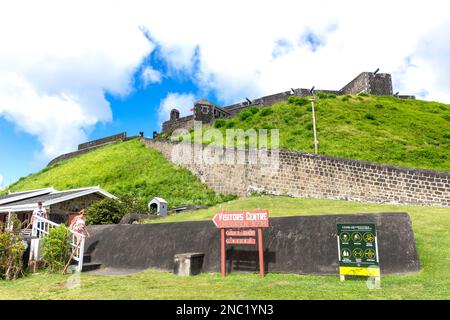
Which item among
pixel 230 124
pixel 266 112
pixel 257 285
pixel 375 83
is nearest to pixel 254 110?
pixel 266 112

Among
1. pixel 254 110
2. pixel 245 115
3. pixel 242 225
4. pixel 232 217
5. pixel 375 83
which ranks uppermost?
pixel 375 83

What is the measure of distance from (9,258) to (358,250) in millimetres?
9510

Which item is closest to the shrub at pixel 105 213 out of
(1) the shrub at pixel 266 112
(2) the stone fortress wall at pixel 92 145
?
(1) the shrub at pixel 266 112

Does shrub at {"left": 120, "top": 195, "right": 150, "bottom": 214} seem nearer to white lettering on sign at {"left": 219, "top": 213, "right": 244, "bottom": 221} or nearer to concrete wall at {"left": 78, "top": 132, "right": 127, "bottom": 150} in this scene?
white lettering on sign at {"left": 219, "top": 213, "right": 244, "bottom": 221}

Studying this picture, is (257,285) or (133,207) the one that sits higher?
(133,207)

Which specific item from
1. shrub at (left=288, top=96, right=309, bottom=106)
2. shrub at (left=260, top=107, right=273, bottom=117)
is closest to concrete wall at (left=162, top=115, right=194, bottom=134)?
shrub at (left=260, top=107, right=273, bottom=117)

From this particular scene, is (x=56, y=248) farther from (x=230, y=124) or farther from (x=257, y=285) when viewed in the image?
(x=230, y=124)

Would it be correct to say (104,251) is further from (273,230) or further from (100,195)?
(100,195)

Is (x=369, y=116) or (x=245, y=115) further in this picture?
(x=245, y=115)

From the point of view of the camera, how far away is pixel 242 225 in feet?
27.8

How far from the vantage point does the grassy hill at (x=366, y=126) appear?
85.6 feet

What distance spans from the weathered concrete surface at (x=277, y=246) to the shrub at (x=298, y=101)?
3198cm
